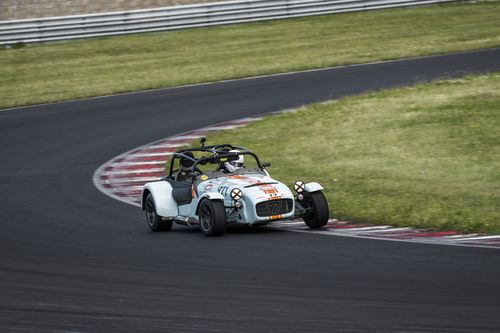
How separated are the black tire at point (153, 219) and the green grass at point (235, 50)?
15.3 metres

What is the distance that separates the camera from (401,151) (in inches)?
786

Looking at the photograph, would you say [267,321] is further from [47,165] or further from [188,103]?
[188,103]

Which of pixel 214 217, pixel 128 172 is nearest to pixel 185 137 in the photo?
pixel 128 172

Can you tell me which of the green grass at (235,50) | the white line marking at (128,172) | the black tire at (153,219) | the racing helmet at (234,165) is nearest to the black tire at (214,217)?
the racing helmet at (234,165)

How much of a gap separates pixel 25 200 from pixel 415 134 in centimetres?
817

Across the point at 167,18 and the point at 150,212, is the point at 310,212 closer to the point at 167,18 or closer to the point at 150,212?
the point at 150,212

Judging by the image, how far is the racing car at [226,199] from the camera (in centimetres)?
1373

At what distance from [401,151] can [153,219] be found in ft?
21.8

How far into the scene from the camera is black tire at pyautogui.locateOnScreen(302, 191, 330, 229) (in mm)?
14008

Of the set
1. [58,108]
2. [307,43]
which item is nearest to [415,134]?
[58,108]

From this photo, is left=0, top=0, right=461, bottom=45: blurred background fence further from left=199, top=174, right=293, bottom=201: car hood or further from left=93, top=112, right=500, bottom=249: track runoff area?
left=199, top=174, right=293, bottom=201: car hood

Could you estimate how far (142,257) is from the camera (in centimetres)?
1255

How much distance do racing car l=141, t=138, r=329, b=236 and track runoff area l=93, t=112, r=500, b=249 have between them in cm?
47

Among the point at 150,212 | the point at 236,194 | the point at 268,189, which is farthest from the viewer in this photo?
the point at 150,212
